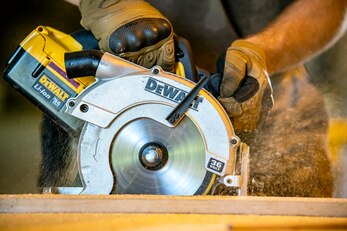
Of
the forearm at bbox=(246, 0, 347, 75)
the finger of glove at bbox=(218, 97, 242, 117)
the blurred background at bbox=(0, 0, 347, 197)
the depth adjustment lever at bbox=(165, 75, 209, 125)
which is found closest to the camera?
the depth adjustment lever at bbox=(165, 75, 209, 125)

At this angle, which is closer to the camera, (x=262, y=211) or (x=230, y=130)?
(x=262, y=211)

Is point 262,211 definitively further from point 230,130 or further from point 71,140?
point 71,140

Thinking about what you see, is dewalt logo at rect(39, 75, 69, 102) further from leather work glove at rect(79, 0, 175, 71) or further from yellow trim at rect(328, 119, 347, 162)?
yellow trim at rect(328, 119, 347, 162)

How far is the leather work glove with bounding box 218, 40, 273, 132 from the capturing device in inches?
76.4

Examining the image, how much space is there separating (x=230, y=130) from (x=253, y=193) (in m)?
0.57

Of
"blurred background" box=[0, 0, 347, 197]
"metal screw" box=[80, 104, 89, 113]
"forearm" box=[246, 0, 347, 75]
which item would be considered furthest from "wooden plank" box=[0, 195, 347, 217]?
"forearm" box=[246, 0, 347, 75]

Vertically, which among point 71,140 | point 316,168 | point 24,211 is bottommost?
point 316,168

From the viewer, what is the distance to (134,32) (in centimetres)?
186

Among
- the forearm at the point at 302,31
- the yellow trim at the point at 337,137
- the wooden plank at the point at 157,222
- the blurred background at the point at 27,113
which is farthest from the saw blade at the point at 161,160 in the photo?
the yellow trim at the point at 337,137

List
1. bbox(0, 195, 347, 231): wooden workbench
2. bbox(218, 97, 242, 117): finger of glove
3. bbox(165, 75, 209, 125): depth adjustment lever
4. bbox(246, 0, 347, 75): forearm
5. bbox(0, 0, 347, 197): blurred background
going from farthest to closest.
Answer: bbox(246, 0, 347, 75): forearm, bbox(0, 0, 347, 197): blurred background, bbox(218, 97, 242, 117): finger of glove, bbox(165, 75, 209, 125): depth adjustment lever, bbox(0, 195, 347, 231): wooden workbench

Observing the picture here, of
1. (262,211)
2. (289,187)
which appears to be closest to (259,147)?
(289,187)

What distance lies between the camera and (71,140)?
203cm

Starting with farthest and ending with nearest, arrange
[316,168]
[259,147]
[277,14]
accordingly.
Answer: [277,14] → [316,168] → [259,147]

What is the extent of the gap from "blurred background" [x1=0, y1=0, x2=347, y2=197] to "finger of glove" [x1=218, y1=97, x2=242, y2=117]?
0.85m
